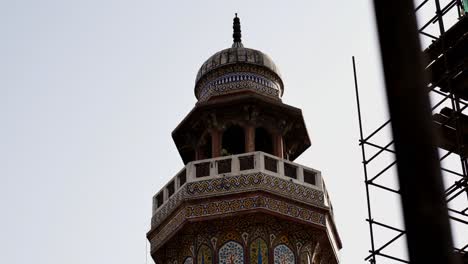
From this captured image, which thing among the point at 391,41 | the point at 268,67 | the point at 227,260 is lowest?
the point at 391,41

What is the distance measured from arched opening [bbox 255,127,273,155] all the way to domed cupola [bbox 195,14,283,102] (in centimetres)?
76

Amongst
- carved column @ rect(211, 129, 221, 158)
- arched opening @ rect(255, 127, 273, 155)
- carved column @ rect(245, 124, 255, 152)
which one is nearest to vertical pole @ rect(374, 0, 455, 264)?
carved column @ rect(245, 124, 255, 152)

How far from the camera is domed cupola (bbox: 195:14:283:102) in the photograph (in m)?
15.2

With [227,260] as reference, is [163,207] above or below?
above

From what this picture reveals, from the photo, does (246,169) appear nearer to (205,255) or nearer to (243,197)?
(243,197)

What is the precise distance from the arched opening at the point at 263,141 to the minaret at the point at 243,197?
101 mm

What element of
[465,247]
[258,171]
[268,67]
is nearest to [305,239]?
[258,171]

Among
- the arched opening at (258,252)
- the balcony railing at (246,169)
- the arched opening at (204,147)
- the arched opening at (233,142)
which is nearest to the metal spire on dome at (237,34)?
the arched opening at (233,142)

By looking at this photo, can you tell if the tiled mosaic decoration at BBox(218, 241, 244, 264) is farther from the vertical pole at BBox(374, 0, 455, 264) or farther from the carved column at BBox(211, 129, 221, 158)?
the vertical pole at BBox(374, 0, 455, 264)

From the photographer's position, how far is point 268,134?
15.1 metres

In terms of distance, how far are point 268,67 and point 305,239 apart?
401 centimetres

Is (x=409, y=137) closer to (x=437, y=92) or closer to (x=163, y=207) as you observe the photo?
(x=437, y=92)

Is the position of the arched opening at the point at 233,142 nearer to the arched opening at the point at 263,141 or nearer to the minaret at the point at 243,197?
the minaret at the point at 243,197

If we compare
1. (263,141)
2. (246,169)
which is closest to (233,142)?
(263,141)
